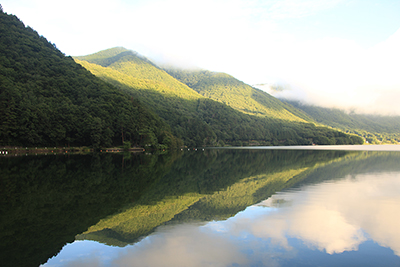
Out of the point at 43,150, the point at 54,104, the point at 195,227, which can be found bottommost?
the point at 43,150

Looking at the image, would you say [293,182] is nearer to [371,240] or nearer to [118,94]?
[371,240]

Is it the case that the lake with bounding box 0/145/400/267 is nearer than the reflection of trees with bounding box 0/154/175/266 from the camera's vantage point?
Yes

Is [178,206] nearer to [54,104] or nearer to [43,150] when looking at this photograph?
[43,150]

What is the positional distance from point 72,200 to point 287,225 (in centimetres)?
1155

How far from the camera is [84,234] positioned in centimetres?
1039

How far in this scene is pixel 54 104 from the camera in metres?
92.3

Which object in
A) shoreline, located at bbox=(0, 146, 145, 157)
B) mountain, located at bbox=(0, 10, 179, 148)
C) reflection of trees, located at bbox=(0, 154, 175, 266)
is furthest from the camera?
mountain, located at bbox=(0, 10, 179, 148)

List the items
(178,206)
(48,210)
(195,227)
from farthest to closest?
(178,206) → (48,210) → (195,227)

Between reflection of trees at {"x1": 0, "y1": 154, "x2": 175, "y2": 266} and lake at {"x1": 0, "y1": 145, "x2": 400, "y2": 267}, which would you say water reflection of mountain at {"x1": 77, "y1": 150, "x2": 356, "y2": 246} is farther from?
reflection of trees at {"x1": 0, "y1": 154, "x2": 175, "y2": 266}

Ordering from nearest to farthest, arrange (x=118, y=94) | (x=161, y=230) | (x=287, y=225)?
(x=161, y=230) → (x=287, y=225) → (x=118, y=94)

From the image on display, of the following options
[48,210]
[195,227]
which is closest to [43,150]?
[48,210]

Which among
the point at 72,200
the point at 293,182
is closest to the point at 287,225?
the point at 72,200

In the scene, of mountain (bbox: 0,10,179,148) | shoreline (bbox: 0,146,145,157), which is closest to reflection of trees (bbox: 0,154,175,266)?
shoreline (bbox: 0,146,145,157)

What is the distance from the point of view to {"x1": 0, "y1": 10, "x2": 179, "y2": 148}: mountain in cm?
7406
